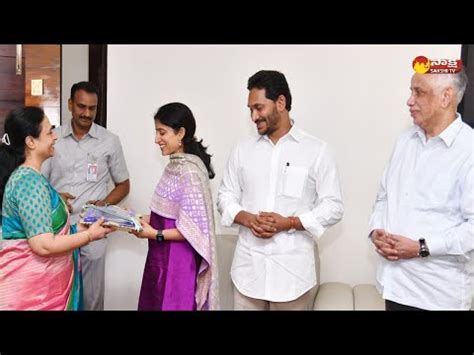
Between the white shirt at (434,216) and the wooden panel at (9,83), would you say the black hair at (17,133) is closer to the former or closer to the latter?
the white shirt at (434,216)

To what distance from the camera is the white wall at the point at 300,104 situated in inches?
117

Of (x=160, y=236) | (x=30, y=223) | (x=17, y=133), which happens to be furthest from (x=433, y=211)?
(x=17, y=133)

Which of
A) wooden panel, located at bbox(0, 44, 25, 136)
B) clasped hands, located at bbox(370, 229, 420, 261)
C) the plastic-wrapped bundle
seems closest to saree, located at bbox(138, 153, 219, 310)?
the plastic-wrapped bundle

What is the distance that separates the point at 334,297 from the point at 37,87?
8.22ft

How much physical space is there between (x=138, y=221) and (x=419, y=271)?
1139 mm

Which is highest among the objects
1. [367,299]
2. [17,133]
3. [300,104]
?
[300,104]

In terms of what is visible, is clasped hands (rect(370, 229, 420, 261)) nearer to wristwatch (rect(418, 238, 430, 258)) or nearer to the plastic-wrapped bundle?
wristwatch (rect(418, 238, 430, 258))

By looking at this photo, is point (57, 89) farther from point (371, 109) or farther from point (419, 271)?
point (419, 271)

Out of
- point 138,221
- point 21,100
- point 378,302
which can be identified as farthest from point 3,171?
point 21,100

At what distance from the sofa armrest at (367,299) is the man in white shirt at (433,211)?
0.53 m

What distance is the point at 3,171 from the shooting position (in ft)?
6.98

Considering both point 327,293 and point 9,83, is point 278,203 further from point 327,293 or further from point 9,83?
point 9,83

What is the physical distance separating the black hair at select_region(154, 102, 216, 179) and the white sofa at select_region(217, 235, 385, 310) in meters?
0.72

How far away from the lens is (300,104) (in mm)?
3057
